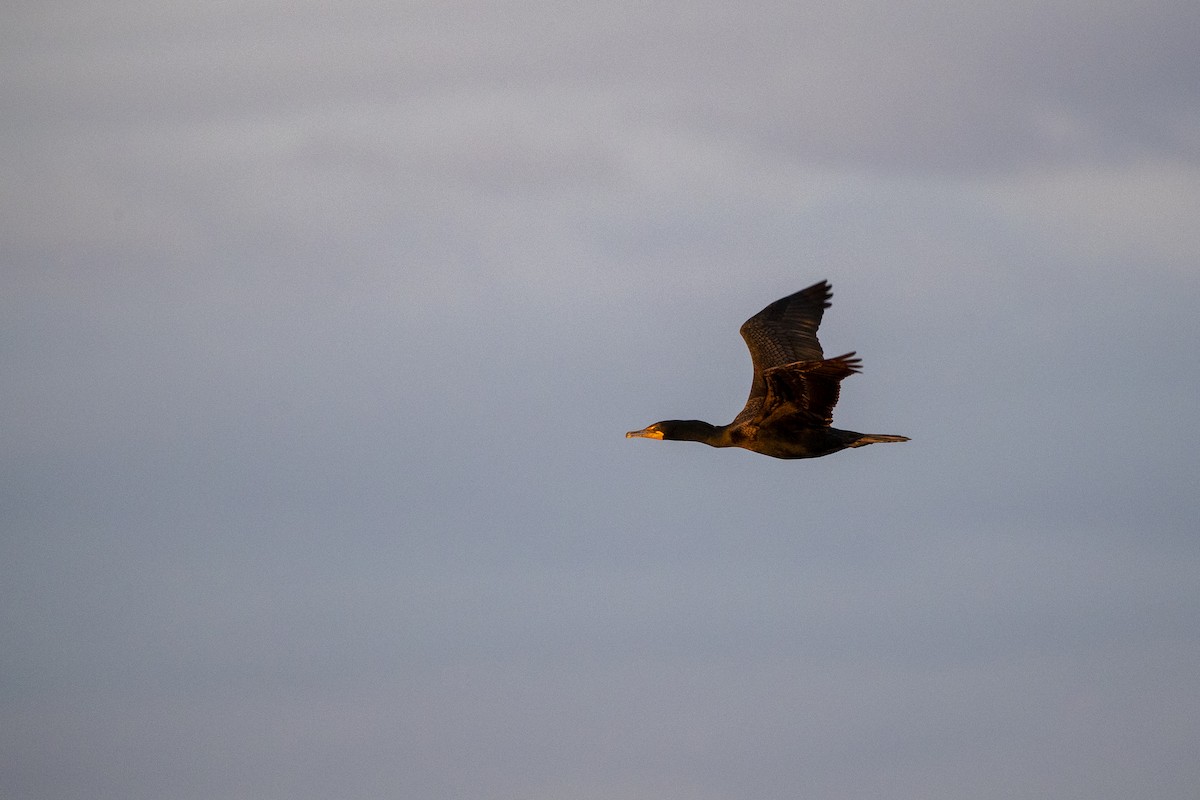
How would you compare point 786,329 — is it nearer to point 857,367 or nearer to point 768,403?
point 768,403

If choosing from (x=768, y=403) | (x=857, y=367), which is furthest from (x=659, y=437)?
(x=857, y=367)

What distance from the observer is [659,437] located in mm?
26266

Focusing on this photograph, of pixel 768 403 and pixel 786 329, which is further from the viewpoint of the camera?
pixel 786 329

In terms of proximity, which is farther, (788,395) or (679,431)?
(679,431)

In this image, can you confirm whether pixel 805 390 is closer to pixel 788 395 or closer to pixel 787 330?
pixel 788 395

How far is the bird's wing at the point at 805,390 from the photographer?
895 inches

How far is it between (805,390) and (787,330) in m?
3.11

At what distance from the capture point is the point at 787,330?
2686cm

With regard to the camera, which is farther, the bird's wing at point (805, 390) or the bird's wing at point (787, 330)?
the bird's wing at point (787, 330)

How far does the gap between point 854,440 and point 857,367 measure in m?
3.09

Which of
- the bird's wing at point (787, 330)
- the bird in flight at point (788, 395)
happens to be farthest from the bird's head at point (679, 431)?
the bird's wing at point (787, 330)

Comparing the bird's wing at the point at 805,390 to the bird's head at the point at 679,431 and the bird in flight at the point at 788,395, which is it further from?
the bird's head at the point at 679,431

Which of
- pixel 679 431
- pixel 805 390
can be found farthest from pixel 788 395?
pixel 679 431

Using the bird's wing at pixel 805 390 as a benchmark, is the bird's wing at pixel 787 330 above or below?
above
